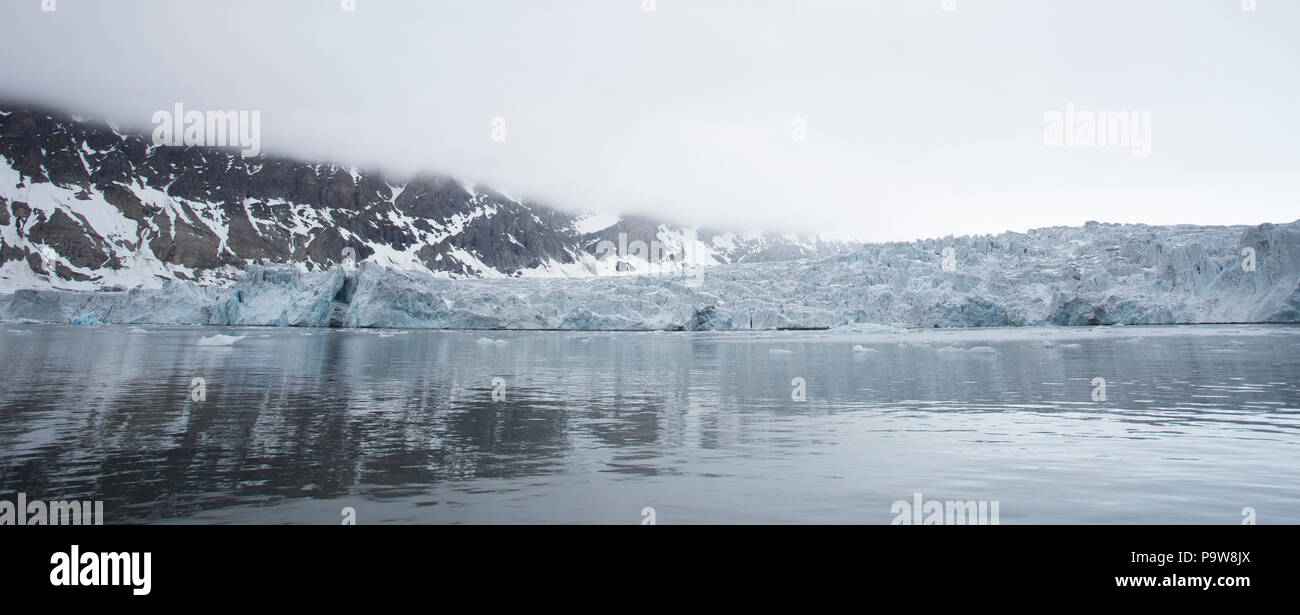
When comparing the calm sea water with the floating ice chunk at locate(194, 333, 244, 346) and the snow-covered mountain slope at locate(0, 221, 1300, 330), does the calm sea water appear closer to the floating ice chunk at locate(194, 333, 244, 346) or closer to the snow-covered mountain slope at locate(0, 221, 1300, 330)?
the floating ice chunk at locate(194, 333, 244, 346)

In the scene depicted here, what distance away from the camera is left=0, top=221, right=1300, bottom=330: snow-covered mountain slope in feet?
157

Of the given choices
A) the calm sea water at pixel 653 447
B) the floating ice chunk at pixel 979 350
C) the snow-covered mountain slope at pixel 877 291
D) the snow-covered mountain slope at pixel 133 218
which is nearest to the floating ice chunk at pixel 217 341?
the calm sea water at pixel 653 447

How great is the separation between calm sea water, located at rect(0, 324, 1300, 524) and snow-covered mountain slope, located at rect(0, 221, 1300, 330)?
Answer: 36571 mm

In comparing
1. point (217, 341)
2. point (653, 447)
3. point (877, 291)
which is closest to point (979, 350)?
point (653, 447)

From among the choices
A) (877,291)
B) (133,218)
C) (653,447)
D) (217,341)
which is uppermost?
(133,218)

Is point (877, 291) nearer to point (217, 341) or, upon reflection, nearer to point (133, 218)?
point (217, 341)

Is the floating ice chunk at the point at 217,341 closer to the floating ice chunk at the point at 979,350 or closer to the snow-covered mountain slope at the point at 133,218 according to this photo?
the floating ice chunk at the point at 979,350

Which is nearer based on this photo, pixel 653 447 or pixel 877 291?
pixel 653 447

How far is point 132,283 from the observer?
140125mm

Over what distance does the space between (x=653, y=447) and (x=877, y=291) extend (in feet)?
159

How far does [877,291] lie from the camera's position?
53.6 metres

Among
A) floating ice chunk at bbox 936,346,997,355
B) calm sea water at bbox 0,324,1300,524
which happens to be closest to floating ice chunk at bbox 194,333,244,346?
calm sea water at bbox 0,324,1300,524

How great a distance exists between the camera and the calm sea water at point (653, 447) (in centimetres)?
548
